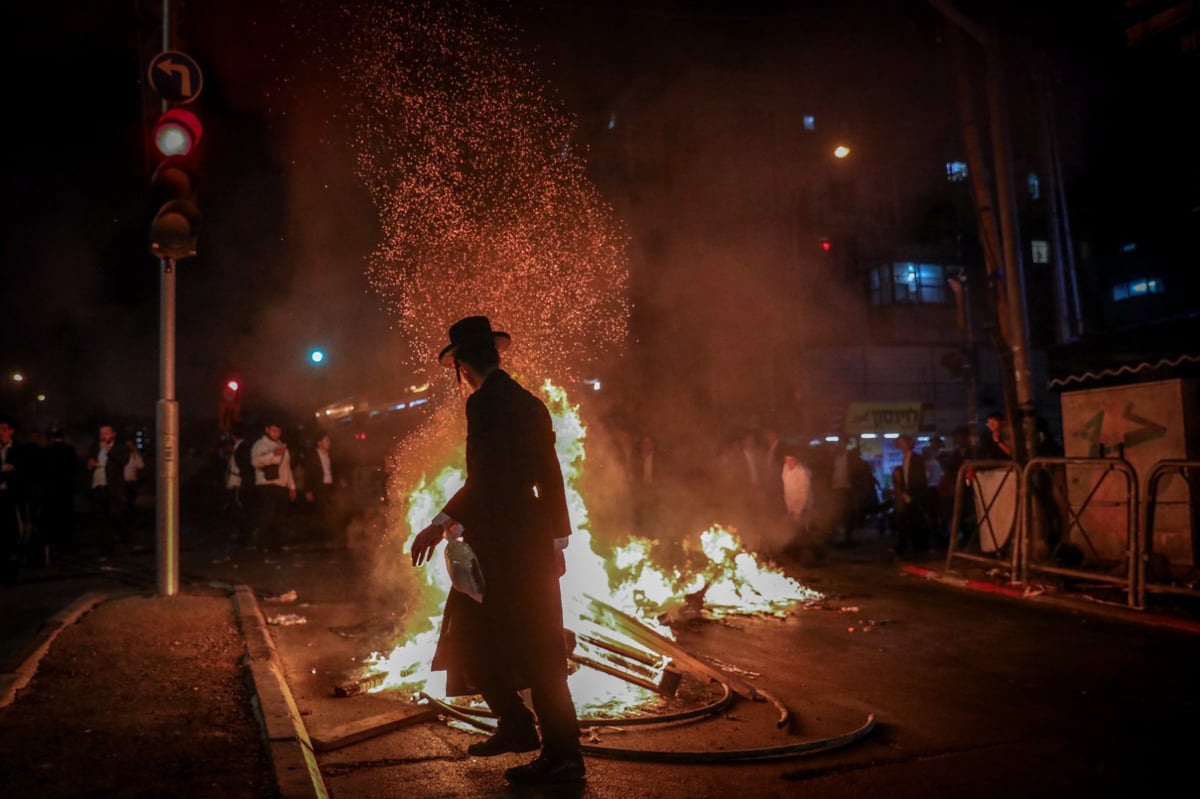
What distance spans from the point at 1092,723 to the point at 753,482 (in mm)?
7913

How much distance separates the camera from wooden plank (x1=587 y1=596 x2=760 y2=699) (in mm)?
4877

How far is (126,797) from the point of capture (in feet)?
10.3

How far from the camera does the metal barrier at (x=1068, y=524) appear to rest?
8273mm

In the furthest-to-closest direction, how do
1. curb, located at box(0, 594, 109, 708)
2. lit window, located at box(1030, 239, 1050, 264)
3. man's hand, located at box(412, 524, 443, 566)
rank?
lit window, located at box(1030, 239, 1050, 264), curb, located at box(0, 594, 109, 708), man's hand, located at box(412, 524, 443, 566)

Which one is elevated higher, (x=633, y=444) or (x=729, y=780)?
(x=633, y=444)

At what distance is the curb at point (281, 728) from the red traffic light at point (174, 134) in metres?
3.78

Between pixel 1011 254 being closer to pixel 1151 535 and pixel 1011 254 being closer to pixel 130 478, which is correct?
pixel 1151 535

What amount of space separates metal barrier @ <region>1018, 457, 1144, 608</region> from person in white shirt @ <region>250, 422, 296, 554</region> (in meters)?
9.20

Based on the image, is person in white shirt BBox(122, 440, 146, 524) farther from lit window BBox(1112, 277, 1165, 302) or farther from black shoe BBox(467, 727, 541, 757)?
lit window BBox(1112, 277, 1165, 302)

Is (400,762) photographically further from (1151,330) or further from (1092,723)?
(1151,330)

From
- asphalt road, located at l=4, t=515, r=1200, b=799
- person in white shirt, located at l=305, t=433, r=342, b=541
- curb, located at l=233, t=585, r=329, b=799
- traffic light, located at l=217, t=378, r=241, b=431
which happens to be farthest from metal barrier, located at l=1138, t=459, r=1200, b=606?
traffic light, located at l=217, t=378, r=241, b=431

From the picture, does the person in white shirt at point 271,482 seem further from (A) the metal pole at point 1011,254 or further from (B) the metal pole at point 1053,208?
(B) the metal pole at point 1053,208

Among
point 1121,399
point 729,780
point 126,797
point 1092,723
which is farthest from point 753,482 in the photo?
point 126,797

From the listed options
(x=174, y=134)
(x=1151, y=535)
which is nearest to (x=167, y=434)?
(x=174, y=134)
